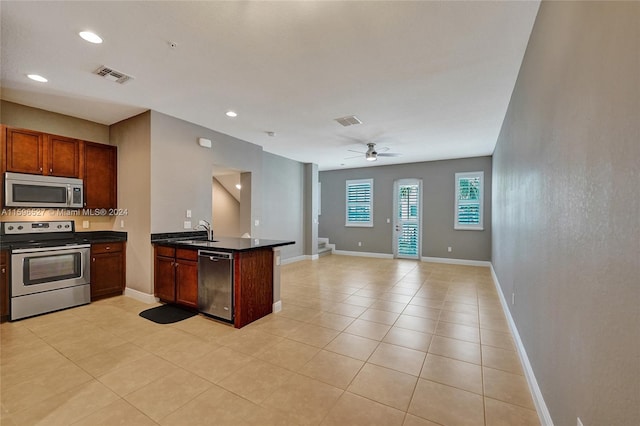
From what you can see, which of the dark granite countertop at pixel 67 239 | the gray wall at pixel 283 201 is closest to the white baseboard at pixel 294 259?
the gray wall at pixel 283 201

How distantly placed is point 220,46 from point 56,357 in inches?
129

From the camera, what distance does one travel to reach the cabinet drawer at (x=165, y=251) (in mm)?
3837

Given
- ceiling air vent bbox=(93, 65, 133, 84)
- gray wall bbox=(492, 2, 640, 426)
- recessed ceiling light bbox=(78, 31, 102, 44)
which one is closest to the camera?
gray wall bbox=(492, 2, 640, 426)

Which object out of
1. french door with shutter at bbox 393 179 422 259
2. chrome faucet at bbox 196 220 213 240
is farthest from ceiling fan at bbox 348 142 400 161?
chrome faucet at bbox 196 220 213 240

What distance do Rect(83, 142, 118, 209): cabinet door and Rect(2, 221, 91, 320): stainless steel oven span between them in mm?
530

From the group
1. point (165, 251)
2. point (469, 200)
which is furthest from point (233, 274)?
point (469, 200)

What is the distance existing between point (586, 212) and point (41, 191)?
5.63 metres

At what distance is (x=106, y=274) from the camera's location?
4188mm

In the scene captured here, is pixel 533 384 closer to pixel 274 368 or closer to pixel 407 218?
pixel 274 368

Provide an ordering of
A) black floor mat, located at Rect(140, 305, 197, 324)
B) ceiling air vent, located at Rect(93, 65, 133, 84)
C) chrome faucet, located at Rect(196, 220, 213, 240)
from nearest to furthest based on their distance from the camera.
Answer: ceiling air vent, located at Rect(93, 65, 133, 84), black floor mat, located at Rect(140, 305, 197, 324), chrome faucet, located at Rect(196, 220, 213, 240)

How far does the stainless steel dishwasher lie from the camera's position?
3229mm

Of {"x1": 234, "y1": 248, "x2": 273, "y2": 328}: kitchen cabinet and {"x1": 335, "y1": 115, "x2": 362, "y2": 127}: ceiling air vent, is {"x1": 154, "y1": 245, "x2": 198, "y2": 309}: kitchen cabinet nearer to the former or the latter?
{"x1": 234, "y1": 248, "x2": 273, "y2": 328}: kitchen cabinet

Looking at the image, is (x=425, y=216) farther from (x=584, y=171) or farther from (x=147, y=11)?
(x=147, y=11)

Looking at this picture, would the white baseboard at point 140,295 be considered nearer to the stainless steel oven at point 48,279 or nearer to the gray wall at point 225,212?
the stainless steel oven at point 48,279
